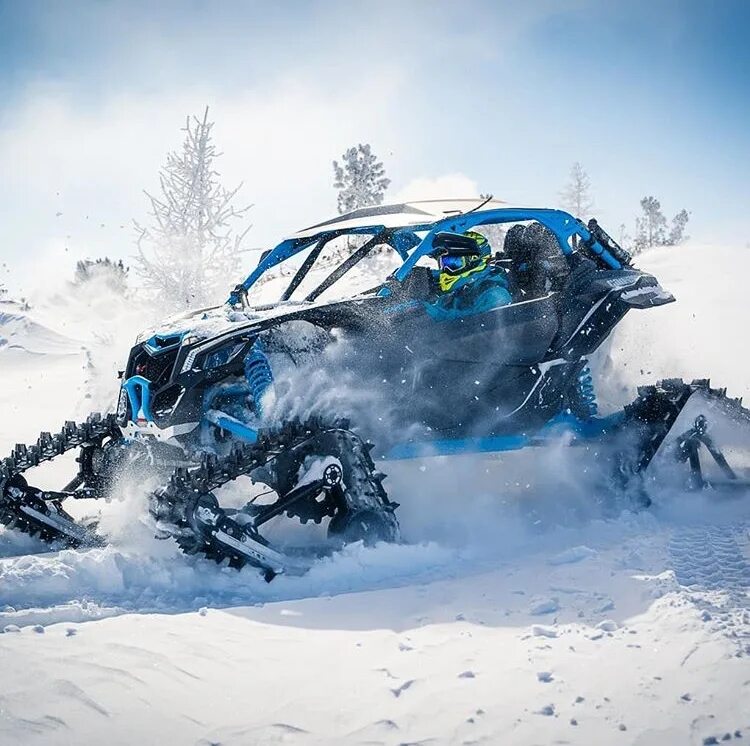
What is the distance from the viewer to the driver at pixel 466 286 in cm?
557

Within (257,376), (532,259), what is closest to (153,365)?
(257,376)

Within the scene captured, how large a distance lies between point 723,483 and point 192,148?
19042mm

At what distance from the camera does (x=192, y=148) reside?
21.0 m

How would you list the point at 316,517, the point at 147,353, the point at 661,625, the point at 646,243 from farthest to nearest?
the point at 646,243, the point at 147,353, the point at 316,517, the point at 661,625

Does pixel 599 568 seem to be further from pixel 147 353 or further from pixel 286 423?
pixel 147 353

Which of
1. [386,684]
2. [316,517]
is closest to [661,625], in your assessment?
[386,684]

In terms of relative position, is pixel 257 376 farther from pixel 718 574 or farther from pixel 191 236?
pixel 191 236

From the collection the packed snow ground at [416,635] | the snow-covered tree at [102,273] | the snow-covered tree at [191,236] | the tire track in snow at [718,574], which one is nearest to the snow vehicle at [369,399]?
the packed snow ground at [416,635]

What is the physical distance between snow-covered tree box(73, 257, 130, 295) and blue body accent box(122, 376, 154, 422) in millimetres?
33523

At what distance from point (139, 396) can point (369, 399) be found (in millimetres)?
1690

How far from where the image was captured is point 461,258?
18.6ft

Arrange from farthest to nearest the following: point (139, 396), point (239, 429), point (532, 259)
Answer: point (532, 259)
point (139, 396)
point (239, 429)

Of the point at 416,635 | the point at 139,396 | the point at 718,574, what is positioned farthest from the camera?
the point at 139,396

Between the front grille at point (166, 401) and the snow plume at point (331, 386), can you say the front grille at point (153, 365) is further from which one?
the snow plume at point (331, 386)
